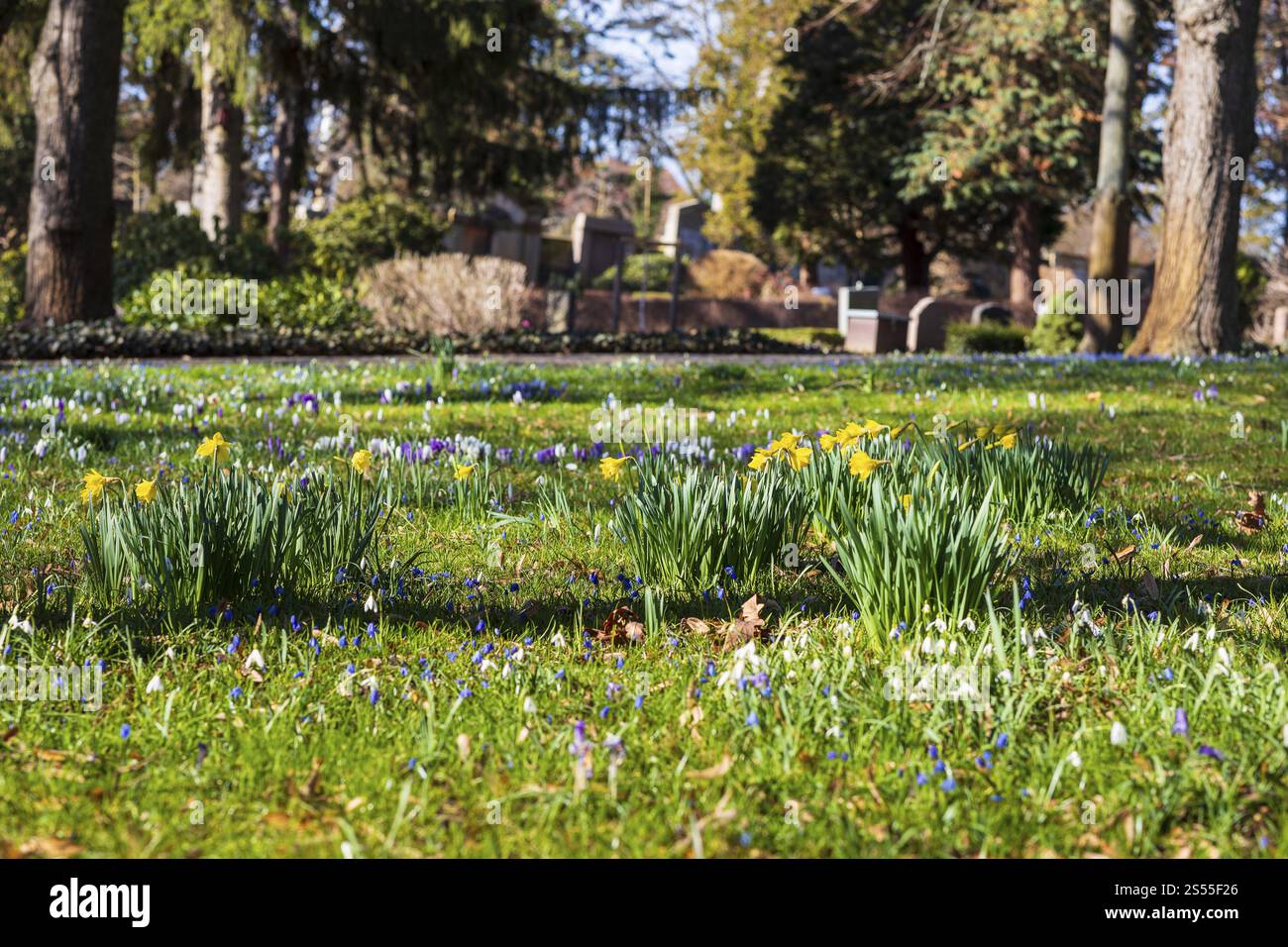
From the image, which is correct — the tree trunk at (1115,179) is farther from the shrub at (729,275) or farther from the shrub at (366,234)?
the shrub at (729,275)

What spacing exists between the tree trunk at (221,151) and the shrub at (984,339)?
42.7ft

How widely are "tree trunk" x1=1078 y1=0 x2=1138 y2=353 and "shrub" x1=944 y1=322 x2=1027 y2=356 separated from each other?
4.03m

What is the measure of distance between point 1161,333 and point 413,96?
14.0 metres

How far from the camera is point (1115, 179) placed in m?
18.3

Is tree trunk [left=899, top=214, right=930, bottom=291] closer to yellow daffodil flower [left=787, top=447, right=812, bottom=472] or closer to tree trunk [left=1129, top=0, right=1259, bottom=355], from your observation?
tree trunk [left=1129, top=0, right=1259, bottom=355]

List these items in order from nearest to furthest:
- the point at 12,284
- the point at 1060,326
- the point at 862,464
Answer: the point at 862,464
the point at 1060,326
the point at 12,284

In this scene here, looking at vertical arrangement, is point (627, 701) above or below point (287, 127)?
below

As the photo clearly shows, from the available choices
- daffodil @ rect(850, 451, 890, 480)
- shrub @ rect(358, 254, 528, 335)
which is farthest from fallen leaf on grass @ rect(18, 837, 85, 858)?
shrub @ rect(358, 254, 528, 335)

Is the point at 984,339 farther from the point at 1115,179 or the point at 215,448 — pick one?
the point at 215,448

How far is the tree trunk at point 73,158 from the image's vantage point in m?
15.1

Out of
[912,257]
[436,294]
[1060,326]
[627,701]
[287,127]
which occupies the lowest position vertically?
[627,701]

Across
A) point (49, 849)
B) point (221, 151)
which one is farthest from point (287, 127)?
point (49, 849)

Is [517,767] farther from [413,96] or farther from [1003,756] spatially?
[413,96]

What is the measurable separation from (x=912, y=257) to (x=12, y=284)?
21.9 meters
